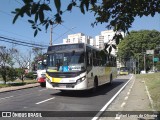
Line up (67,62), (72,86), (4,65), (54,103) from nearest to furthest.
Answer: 1. (54,103)
2. (72,86)
3. (67,62)
4. (4,65)

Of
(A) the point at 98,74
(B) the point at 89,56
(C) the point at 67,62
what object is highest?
(B) the point at 89,56

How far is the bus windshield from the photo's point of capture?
16500mm

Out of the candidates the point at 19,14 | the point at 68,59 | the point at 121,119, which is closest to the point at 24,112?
the point at 121,119

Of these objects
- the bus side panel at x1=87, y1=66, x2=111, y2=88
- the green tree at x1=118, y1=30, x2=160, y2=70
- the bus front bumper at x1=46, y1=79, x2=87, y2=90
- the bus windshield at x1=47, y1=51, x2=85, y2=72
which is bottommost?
the bus front bumper at x1=46, y1=79, x2=87, y2=90

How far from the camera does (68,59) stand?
55.1 ft

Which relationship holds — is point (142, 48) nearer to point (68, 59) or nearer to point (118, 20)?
point (68, 59)

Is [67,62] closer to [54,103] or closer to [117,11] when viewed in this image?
[54,103]

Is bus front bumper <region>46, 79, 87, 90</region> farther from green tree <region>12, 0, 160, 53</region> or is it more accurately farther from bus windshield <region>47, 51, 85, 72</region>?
green tree <region>12, 0, 160, 53</region>

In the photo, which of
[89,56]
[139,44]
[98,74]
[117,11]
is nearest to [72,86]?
[89,56]

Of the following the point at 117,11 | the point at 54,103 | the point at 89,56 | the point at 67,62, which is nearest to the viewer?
the point at 117,11

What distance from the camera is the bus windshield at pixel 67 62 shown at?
54.1 ft

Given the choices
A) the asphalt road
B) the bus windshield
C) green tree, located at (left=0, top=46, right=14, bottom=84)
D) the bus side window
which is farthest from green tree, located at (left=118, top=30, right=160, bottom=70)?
the asphalt road

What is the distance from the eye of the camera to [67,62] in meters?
16.8

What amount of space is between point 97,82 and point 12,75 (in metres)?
13.0
